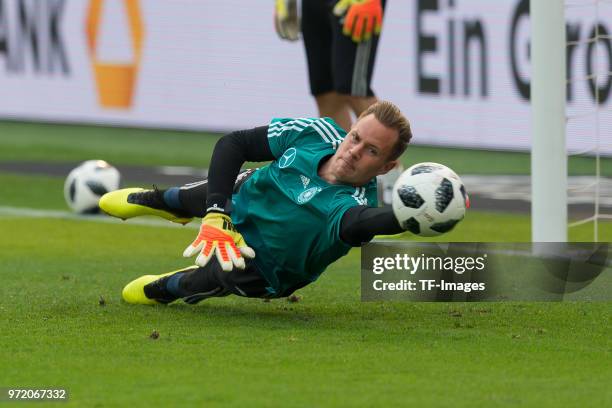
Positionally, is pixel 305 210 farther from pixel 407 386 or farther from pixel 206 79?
pixel 206 79

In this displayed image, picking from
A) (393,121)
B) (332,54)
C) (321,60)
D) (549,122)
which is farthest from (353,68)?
(393,121)

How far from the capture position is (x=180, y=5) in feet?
49.4

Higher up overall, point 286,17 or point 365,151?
point 365,151

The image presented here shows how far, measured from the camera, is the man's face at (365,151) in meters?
5.32

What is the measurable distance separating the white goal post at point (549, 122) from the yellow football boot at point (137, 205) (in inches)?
76.7

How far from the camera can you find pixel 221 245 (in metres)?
5.29

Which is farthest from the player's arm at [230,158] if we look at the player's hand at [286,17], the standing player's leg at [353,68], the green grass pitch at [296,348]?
the player's hand at [286,17]

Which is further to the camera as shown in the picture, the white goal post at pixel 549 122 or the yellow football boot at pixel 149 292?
the white goal post at pixel 549 122

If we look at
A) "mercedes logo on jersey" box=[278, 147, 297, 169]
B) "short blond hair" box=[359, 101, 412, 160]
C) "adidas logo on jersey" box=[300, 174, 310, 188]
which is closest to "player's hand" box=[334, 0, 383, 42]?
"mercedes logo on jersey" box=[278, 147, 297, 169]

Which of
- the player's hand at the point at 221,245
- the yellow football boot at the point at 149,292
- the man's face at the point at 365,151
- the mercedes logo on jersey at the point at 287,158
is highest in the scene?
the man's face at the point at 365,151

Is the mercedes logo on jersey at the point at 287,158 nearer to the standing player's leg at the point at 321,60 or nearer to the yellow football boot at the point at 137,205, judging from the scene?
the yellow football boot at the point at 137,205

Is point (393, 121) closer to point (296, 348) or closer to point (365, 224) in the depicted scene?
point (365, 224)

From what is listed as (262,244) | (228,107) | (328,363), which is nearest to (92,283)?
(262,244)

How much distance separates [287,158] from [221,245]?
1.89 ft
